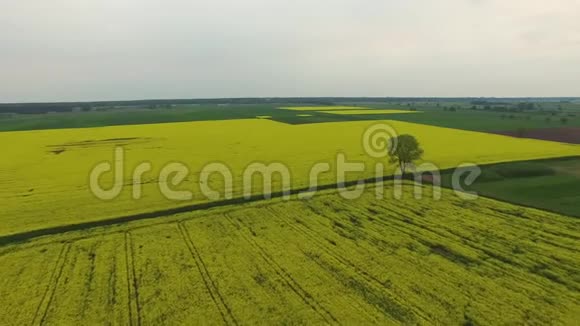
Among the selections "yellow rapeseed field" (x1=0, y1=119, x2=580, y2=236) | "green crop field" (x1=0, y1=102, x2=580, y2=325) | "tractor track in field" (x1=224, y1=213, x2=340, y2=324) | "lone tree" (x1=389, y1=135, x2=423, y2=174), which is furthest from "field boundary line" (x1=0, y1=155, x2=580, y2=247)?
"tractor track in field" (x1=224, y1=213, x2=340, y2=324)

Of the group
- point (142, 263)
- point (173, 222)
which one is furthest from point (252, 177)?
point (142, 263)

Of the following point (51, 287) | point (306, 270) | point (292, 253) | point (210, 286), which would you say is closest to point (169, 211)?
point (51, 287)

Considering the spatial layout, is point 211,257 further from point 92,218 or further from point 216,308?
A: point 92,218

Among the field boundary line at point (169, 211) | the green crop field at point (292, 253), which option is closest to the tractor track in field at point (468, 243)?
the green crop field at point (292, 253)

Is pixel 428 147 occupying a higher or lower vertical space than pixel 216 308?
higher

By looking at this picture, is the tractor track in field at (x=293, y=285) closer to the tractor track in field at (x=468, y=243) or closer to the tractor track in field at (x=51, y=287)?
the tractor track in field at (x=468, y=243)

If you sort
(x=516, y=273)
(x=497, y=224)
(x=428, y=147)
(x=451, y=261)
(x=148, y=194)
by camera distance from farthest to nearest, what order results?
(x=428, y=147)
(x=148, y=194)
(x=497, y=224)
(x=451, y=261)
(x=516, y=273)

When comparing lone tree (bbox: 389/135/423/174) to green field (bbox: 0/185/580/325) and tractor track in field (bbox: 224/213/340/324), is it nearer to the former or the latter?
green field (bbox: 0/185/580/325)
